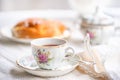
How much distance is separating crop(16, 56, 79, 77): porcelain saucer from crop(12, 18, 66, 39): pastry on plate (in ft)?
0.72

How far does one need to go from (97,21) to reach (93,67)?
0.96ft

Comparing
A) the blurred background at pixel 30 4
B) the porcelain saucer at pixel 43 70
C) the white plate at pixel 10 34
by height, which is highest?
the blurred background at pixel 30 4

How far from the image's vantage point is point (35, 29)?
3.48 feet

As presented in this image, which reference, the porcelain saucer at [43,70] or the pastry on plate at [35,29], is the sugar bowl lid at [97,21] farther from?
the porcelain saucer at [43,70]

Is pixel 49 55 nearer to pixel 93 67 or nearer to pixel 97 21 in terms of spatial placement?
pixel 93 67

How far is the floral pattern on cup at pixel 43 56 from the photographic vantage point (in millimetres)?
758

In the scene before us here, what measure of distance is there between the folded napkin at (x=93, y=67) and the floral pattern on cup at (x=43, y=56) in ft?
0.31

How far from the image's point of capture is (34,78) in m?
0.74

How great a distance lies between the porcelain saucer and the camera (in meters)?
0.74

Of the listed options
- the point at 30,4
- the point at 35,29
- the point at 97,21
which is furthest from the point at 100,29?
the point at 30,4

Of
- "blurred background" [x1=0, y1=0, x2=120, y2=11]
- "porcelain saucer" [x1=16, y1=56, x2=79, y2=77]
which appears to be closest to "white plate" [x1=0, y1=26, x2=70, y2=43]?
"porcelain saucer" [x1=16, y1=56, x2=79, y2=77]

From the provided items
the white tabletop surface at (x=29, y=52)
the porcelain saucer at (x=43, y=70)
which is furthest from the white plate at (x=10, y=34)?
the porcelain saucer at (x=43, y=70)

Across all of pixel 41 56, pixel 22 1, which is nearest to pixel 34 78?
pixel 41 56

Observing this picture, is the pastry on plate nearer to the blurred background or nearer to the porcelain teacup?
the porcelain teacup
